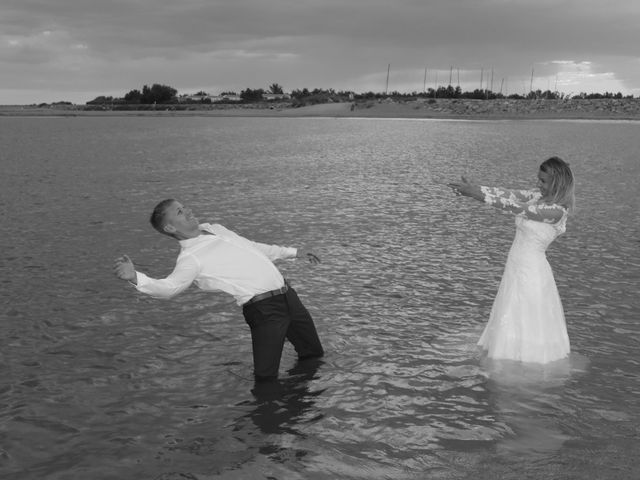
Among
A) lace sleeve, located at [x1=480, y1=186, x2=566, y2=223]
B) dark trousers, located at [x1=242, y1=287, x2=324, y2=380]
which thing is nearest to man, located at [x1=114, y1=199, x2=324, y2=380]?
dark trousers, located at [x1=242, y1=287, x2=324, y2=380]

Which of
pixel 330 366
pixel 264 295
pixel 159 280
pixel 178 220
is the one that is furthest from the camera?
pixel 330 366

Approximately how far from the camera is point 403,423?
7914mm

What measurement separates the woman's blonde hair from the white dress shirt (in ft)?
11.3

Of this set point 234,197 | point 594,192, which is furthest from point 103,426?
point 594,192

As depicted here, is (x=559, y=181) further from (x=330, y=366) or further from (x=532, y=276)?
(x=330, y=366)

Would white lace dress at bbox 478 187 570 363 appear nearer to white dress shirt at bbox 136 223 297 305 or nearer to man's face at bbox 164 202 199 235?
white dress shirt at bbox 136 223 297 305

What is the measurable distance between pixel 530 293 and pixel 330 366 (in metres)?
2.83

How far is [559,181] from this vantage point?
838 cm

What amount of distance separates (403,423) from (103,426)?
3.37m

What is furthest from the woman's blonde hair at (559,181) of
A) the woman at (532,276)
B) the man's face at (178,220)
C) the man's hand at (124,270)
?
the man's hand at (124,270)

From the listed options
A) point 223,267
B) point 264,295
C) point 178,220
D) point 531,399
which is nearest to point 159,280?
point 178,220

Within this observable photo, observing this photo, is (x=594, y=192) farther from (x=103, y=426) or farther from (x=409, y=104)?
(x=409, y=104)

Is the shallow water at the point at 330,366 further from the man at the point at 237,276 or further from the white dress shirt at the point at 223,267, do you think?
the white dress shirt at the point at 223,267

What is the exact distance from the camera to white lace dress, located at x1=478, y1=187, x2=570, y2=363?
8562 millimetres
